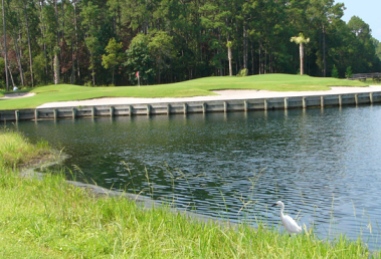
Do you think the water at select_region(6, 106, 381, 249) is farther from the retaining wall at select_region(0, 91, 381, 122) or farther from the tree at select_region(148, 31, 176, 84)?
the tree at select_region(148, 31, 176, 84)

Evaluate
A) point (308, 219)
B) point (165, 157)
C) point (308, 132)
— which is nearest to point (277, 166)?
point (165, 157)

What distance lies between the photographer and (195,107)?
5084 centimetres

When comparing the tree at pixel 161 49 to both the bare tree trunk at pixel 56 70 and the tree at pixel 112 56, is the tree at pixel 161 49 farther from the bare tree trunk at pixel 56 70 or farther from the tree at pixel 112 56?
the bare tree trunk at pixel 56 70

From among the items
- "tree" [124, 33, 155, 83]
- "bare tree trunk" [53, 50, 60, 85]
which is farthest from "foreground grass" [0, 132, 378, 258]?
"bare tree trunk" [53, 50, 60, 85]

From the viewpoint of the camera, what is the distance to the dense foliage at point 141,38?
7431 centimetres

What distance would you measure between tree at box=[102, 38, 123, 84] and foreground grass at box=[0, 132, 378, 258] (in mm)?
62921

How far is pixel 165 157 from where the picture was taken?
83.9ft

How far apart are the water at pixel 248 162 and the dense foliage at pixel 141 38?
30011mm

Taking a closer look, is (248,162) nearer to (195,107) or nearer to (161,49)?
(195,107)

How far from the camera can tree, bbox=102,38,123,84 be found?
73500mm

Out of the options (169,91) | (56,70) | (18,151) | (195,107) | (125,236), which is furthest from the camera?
(56,70)

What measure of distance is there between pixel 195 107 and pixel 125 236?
42231 mm

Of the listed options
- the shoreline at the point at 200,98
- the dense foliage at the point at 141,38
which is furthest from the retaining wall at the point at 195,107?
the dense foliage at the point at 141,38

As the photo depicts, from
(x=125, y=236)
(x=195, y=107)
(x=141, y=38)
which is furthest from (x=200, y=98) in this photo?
(x=125, y=236)
